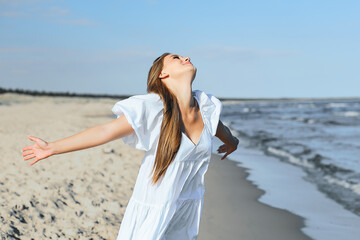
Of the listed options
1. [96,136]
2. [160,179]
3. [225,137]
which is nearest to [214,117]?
[225,137]

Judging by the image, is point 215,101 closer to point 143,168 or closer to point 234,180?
point 143,168

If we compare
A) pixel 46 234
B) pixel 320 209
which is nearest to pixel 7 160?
pixel 46 234

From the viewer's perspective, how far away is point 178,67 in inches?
84.8

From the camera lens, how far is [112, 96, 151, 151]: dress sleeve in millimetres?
1933

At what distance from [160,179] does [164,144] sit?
0.18 m

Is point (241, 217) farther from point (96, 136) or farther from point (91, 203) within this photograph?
point (96, 136)

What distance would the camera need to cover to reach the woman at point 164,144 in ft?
6.42

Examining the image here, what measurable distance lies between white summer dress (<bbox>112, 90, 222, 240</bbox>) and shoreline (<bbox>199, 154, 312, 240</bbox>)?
88.5 inches

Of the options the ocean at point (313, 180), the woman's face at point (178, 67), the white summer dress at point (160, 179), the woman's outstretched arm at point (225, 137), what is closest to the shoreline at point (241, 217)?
the ocean at point (313, 180)

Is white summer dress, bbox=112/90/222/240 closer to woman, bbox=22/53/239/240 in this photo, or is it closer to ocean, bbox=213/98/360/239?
woman, bbox=22/53/239/240

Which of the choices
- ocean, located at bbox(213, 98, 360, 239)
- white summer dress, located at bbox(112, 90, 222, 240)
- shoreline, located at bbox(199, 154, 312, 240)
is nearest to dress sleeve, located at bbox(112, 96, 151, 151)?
white summer dress, located at bbox(112, 90, 222, 240)

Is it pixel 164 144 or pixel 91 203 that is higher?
pixel 164 144

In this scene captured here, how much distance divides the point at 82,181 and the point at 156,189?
4177 mm

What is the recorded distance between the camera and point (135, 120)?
76.4 inches
